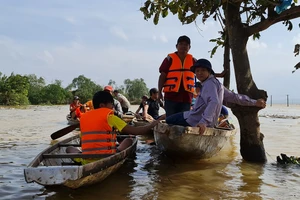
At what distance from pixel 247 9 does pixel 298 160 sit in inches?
113

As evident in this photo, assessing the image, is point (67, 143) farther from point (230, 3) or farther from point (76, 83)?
point (76, 83)

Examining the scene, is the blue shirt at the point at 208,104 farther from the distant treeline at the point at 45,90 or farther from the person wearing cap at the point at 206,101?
the distant treeline at the point at 45,90

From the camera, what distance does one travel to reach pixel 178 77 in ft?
20.8

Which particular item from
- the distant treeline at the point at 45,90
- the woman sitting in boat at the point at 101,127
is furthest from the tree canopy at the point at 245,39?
the distant treeline at the point at 45,90

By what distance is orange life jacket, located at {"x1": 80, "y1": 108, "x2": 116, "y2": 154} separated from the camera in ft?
14.8

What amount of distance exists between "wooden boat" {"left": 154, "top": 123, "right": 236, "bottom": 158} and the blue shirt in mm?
202

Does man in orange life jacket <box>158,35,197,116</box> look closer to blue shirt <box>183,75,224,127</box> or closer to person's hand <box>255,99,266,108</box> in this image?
blue shirt <box>183,75,224,127</box>

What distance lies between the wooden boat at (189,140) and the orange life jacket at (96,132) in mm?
1026

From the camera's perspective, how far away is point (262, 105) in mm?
5684

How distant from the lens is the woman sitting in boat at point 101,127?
452 centimetres

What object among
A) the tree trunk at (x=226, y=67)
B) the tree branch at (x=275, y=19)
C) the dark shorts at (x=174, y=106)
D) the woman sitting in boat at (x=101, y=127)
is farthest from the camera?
the tree trunk at (x=226, y=67)

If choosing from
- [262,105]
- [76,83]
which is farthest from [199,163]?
[76,83]

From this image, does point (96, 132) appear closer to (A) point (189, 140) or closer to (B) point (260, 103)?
(A) point (189, 140)

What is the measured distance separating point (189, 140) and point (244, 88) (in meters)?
1.51
